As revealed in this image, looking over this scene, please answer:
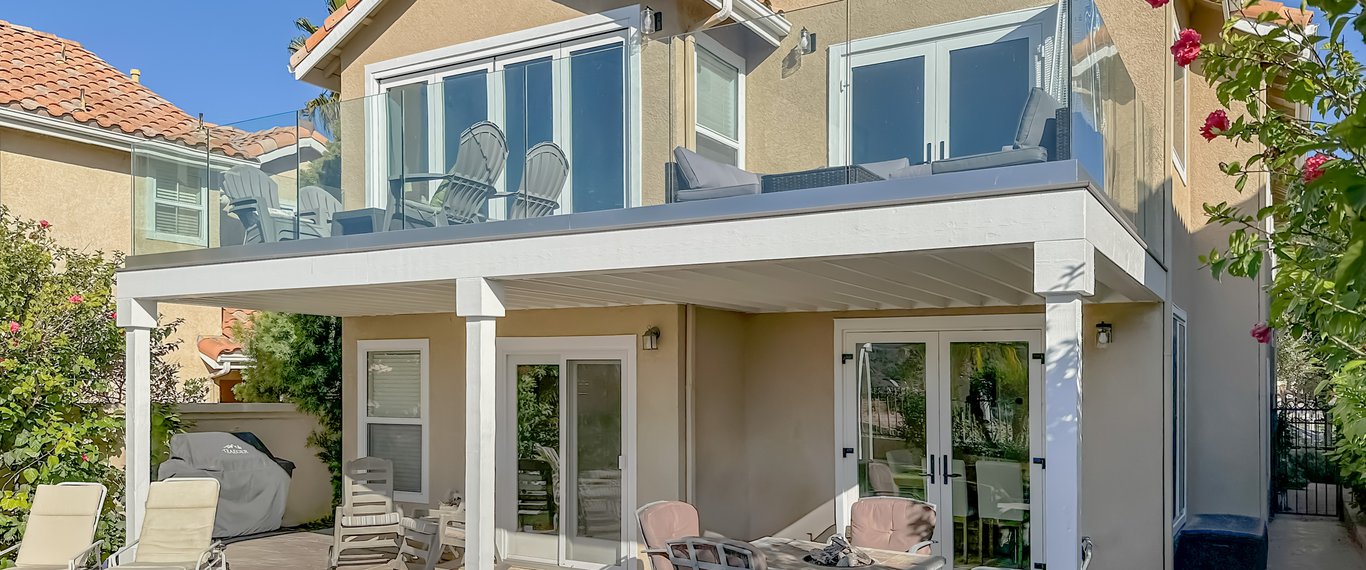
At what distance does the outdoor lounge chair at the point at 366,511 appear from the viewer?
9.62 metres

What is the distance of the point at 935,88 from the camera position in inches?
233

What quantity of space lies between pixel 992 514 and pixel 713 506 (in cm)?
256

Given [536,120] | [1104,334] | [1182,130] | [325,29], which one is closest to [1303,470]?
[1182,130]

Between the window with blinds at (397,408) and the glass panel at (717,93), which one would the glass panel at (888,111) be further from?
the window with blinds at (397,408)

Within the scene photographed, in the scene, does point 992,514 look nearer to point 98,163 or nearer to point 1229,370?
point 1229,370

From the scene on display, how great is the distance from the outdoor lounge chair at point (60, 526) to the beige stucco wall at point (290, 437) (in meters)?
3.80

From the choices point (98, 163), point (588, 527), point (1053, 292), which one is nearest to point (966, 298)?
point (1053, 292)

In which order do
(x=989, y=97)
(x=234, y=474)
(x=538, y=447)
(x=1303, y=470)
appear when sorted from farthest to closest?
(x=1303, y=470) → (x=234, y=474) → (x=538, y=447) → (x=989, y=97)

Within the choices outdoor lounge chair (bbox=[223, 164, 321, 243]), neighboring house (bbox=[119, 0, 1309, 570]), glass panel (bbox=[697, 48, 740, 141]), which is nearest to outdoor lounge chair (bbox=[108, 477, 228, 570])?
neighboring house (bbox=[119, 0, 1309, 570])

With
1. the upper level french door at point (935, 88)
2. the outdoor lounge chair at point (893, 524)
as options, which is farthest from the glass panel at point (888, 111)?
the outdoor lounge chair at point (893, 524)

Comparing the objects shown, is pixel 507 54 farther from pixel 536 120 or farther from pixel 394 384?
pixel 394 384

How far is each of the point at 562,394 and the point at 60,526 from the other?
449 centimetres

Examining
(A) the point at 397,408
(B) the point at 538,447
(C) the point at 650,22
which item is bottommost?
(B) the point at 538,447

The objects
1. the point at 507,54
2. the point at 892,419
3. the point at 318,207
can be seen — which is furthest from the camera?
the point at 507,54
